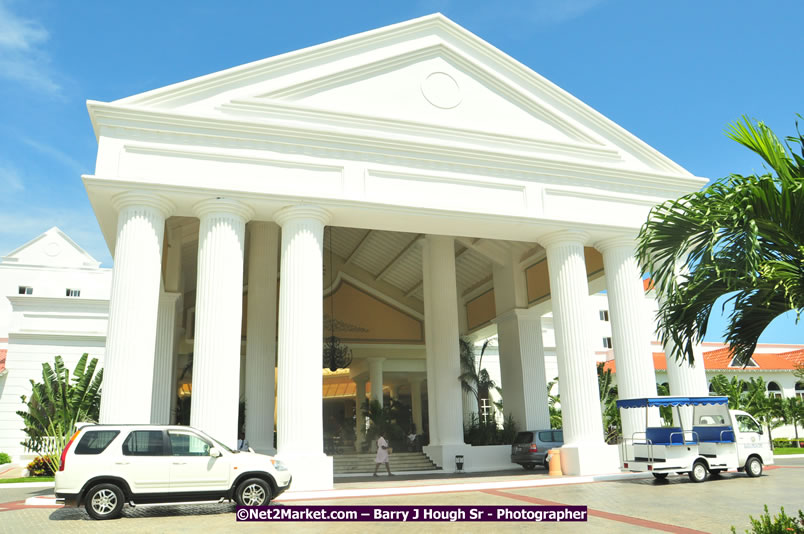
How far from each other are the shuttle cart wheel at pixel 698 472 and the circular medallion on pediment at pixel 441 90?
11.7m

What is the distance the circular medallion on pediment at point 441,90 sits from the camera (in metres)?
18.5

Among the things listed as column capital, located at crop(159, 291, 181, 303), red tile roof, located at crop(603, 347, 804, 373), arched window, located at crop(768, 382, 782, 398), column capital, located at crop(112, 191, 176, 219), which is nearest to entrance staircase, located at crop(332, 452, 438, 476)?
column capital, located at crop(159, 291, 181, 303)

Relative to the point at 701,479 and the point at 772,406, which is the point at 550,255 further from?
the point at 772,406

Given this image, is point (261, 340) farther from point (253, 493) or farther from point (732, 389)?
point (732, 389)

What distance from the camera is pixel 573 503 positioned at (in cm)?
1161

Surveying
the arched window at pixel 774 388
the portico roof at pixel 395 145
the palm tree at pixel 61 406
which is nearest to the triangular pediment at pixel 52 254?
the palm tree at pixel 61 406

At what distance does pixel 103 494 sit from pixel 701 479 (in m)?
13.4

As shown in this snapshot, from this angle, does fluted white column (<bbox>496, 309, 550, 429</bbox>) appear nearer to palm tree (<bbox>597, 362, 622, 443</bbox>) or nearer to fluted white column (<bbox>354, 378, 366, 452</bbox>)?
palm tree (<bbox>597, 362, 622, 443</bbox>)

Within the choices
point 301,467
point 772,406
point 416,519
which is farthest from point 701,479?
point 772,406

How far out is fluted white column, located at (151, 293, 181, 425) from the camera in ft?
63.9

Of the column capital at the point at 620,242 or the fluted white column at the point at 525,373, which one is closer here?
the column capital at the point at 620,242

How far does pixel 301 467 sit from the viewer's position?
47.5ft

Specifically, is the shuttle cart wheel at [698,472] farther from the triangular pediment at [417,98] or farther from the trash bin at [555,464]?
the triangular pediment at [417,98]

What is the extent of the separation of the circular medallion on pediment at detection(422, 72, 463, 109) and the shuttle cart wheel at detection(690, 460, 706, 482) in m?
11.7
